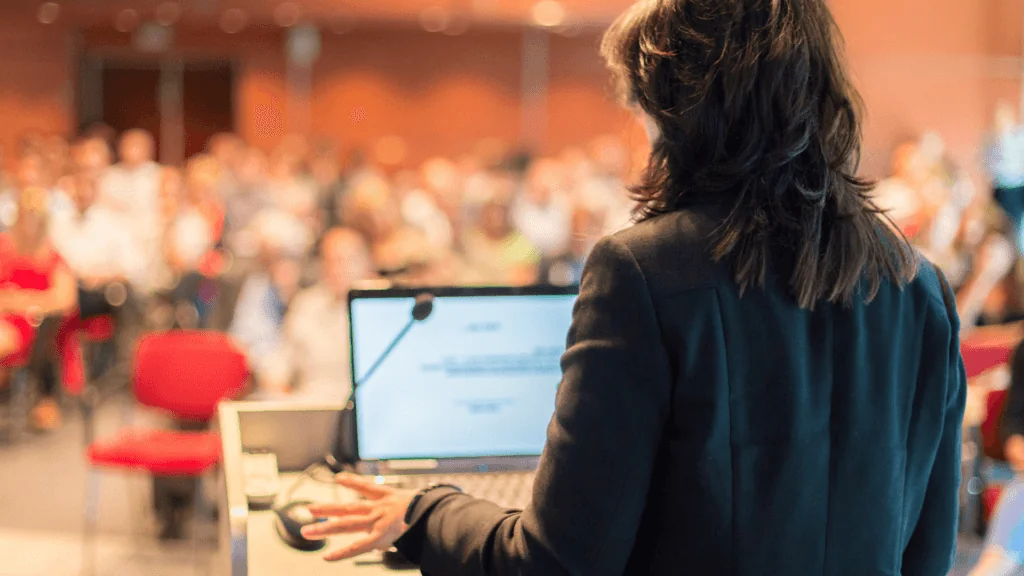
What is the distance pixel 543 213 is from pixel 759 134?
7.12 metres

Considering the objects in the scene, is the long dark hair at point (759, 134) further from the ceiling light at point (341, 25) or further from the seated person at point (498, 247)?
the ceiling light at point (341, 25)

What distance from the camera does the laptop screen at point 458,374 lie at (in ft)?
6.17

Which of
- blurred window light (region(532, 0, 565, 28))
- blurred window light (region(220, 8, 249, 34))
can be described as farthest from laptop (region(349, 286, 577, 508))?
blurred window light (region(220, 8, 249, 34))

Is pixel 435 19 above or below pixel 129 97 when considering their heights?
above

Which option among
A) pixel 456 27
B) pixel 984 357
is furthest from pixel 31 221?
pixel 456 27

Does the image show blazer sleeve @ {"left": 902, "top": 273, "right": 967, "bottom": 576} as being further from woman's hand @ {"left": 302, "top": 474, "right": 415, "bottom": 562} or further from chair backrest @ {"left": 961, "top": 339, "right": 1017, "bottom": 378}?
chair backrest @ {"left": 961, "top": 339, "right": 1017, "bottom": 378}

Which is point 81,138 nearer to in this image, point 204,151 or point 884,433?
point 204,151

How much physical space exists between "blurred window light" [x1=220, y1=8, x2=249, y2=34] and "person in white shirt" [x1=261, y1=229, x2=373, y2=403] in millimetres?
8183

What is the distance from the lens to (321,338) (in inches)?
166

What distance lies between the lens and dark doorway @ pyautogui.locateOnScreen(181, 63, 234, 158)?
13382 millimetres

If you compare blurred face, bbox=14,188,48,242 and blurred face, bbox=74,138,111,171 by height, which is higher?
blurred face, bbox=74,138,111,171

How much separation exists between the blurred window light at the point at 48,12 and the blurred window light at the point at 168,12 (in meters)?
1.12

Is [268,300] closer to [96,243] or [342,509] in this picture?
[96,243]

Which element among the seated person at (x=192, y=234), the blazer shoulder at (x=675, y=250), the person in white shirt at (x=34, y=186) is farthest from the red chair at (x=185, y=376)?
the person in white shirt at (x=34, y=186)
